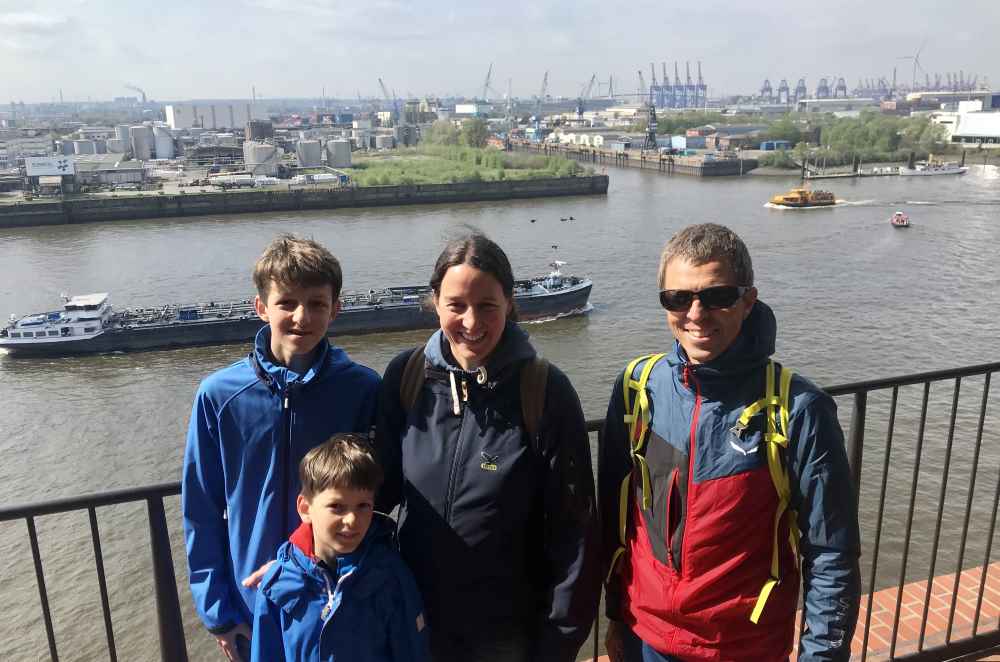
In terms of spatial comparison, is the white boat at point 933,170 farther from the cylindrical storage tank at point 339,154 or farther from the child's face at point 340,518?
the child's face at point 340,518

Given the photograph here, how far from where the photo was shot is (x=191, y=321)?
14.4 meters

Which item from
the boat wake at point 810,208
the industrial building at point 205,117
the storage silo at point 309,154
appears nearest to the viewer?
the boat wake at point 810,208

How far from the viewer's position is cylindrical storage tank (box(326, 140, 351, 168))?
4759 cm

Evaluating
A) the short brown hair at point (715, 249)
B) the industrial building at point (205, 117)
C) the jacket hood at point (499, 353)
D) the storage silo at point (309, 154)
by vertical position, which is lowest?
the storage silo at point (309, 154)

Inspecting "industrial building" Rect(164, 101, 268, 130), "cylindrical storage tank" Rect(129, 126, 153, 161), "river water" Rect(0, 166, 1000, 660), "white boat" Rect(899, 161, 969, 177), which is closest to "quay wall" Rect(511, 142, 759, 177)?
"white boat" Rect(899, 161, 969, 177)

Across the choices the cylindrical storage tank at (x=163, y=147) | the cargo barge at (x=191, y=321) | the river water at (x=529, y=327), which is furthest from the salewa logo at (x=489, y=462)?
the cylindrical storage tank at (x=163, y=147)

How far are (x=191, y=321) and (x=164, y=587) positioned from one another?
14.0 m

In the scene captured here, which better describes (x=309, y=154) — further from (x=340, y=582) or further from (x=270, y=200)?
(x=340, y=582)

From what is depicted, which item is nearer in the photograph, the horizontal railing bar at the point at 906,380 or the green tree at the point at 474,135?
the horizontal railing bar at the point at 906,380

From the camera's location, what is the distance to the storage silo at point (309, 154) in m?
48.1

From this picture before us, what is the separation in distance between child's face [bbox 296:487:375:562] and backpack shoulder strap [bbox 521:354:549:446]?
268 millimetres

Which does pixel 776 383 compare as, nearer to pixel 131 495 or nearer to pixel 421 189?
pixel 131 495

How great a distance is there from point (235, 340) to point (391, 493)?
14.1 meters

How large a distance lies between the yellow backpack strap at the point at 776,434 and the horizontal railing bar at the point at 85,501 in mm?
945
